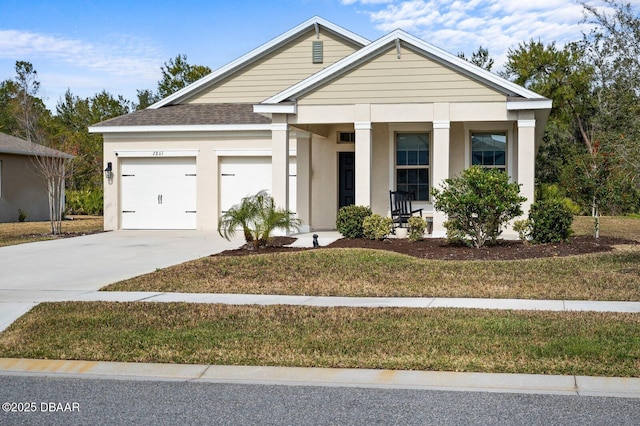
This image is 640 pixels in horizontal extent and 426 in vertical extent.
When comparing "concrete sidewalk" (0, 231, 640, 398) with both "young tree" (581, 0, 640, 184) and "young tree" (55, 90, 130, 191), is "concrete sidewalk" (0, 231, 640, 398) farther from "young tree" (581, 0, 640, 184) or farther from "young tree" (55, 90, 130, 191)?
"young tree" (55, 90, 130, 191)

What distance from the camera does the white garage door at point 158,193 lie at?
23.7m

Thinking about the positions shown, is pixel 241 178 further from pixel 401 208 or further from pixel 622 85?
pixel 622 85

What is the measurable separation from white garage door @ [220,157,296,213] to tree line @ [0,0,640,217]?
23.6 feet

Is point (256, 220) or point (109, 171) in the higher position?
point (109, 171)

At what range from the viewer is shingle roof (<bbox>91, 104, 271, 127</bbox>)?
23.1 metres

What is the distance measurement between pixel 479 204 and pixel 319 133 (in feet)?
23.9

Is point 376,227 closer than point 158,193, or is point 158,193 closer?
point 376,227

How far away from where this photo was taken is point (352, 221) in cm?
1891

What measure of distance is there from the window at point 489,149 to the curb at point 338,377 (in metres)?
15.0

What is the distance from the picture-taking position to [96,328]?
357 inches

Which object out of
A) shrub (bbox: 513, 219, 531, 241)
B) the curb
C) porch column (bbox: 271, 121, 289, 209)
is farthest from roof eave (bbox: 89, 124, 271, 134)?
the curb

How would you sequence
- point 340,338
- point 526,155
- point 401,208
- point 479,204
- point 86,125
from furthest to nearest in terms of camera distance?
point 86,125 < point 401,208 < point 526,155 < point 479,204 < point 340,338

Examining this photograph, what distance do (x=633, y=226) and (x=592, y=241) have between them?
25.7ft

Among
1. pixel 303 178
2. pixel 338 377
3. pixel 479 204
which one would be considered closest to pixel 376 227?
pixel 479 204
